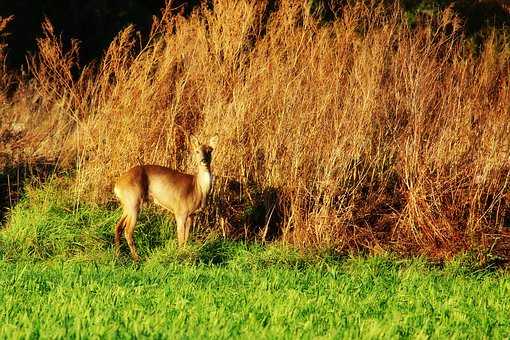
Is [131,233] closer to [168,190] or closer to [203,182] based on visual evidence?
[168,190]

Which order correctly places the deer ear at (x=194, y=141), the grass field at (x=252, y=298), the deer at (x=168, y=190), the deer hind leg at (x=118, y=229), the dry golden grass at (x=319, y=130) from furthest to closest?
the dry golden grass at (x=319, y=130)
the deer ear at (x=194, y=141)
the deer at (x=168, y=190)
the deer hind leg at (x=118, y=229)
the grass field at (x=252, y=298)

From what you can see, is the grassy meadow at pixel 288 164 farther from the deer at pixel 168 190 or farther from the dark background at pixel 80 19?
the dark background at pixel 80 19

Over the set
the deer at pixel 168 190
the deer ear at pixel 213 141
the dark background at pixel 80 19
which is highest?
the deer ear at pixel 213 141

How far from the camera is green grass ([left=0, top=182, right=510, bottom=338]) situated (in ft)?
18.1

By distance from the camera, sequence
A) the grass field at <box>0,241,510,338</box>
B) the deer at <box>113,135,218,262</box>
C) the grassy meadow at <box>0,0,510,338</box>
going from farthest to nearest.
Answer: the deer at <box>113,135,218,262</box>
the grassy meadow at <box>0,0,510,338</box>
the grass field at <box>0,241,510,338</box>

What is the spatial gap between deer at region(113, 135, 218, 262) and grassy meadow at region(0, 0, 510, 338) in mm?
229

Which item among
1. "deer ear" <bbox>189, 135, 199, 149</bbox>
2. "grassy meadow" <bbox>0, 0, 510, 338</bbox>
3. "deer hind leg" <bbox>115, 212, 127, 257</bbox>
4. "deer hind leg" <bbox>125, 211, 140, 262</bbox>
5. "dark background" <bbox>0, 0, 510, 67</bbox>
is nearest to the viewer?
"grassy meadow" <bbox>0, 0, 510, 338</bbox>

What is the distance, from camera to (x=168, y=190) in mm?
8773

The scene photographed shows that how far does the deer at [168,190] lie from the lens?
28.4 feet

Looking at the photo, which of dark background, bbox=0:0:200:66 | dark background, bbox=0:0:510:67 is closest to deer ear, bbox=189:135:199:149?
dark background, bbox=0:0:510:67

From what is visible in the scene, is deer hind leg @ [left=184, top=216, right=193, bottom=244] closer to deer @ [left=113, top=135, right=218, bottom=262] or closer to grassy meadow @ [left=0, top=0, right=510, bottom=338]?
deer @ [left=113, top=135, right=218, bottom=262]

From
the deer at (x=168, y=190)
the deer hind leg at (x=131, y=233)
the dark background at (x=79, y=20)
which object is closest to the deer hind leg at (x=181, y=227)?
the deer at (x=168, y=190)

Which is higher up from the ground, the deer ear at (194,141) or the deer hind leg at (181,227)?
the deer ear at (194,141)

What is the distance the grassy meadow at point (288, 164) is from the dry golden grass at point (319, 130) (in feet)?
0.06
